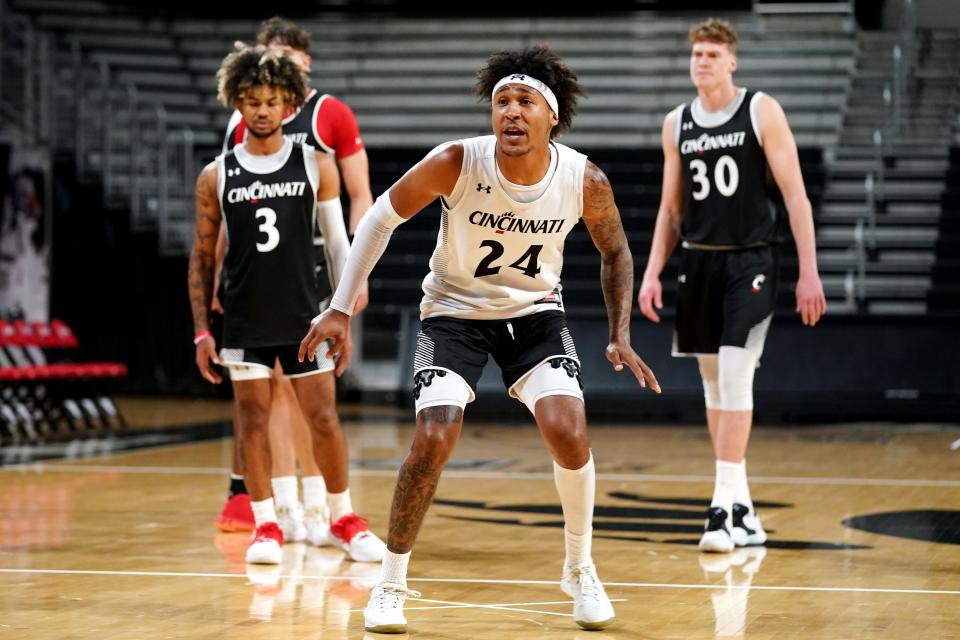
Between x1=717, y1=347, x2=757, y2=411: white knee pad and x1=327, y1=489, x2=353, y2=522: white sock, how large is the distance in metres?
1.53

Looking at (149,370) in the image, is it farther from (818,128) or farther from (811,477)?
(811,477)

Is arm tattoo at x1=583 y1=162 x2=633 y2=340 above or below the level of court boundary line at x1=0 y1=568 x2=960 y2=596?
above

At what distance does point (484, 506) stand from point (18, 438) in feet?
15.5

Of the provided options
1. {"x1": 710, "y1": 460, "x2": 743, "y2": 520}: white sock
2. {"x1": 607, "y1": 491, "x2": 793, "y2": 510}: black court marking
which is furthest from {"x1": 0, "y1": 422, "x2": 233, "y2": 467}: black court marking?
{"x1": 710, "y1": 460, "x2": 743, "y2": 520}: white sock

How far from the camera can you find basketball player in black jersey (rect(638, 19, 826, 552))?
565 centimetres

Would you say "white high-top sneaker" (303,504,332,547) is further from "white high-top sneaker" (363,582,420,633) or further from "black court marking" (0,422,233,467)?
"black court marking" (0,422,233,467)

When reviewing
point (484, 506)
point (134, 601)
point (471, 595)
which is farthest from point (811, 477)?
point (134, 601)

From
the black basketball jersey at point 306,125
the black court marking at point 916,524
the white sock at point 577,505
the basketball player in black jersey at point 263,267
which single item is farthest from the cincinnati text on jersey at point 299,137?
the black court marking at point 916,524

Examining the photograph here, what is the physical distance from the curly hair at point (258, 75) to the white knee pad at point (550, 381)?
5.63 feet

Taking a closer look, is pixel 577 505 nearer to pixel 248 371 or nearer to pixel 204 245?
pixel 248 371

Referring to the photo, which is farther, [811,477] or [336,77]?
[336,77]

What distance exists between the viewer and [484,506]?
6.77m

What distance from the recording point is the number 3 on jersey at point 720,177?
576 cm

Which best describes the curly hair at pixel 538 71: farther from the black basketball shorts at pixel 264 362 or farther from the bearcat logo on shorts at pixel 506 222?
the black basketball shorts at pixel 264 362
